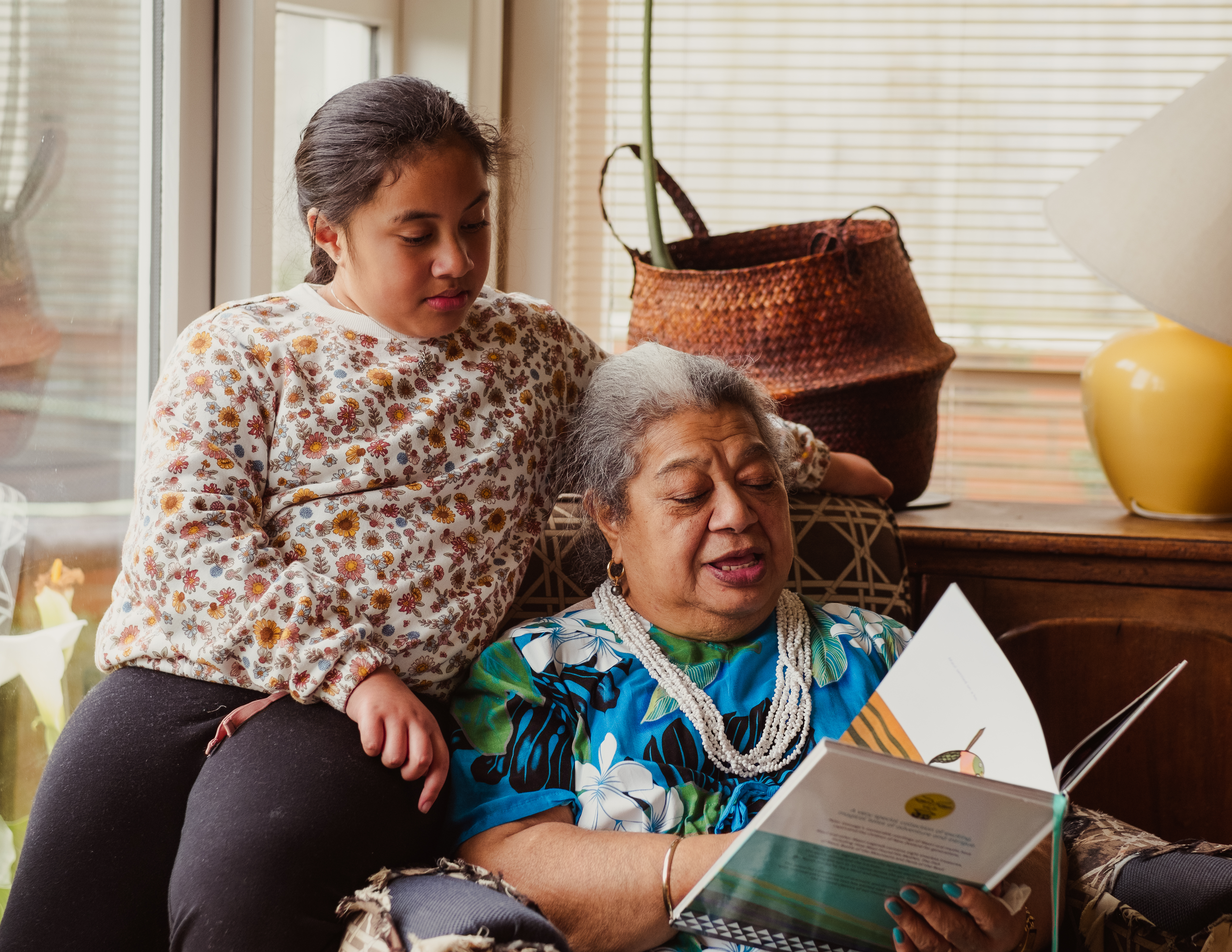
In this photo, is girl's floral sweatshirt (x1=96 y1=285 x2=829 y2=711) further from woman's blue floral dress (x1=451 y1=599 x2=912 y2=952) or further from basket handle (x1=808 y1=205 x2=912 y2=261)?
basket handle (x1=808 y1=205 x2=912 y2=261)

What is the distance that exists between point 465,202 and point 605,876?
2.51 feet

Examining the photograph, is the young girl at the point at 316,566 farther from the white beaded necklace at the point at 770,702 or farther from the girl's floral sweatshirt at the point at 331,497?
the white beaded necklace at the point at 770,702

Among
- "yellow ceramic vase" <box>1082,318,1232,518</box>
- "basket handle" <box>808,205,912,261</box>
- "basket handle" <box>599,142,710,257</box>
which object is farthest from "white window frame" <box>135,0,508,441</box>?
"yellow ceramic vase" <box>1082,318,1232,518</box>

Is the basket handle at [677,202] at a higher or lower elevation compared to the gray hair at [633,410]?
higher

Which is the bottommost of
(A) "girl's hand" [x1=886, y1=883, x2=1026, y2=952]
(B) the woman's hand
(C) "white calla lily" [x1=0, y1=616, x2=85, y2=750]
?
(A) "girl's hand" [x1=886, y1=883, x2=1026, y2=952]

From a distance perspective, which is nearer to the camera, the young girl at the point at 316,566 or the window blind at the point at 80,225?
the young girl at the point at 316,566

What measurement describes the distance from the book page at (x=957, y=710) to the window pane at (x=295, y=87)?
1.18 meters

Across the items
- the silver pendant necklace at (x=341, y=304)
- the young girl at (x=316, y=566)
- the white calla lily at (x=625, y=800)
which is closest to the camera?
the young girl at (x=316, y=566)

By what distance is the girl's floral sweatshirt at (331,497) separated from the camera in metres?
1.19

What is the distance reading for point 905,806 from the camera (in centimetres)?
89

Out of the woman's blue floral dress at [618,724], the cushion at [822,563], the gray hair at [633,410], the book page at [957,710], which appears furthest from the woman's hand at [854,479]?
the book page at [957,710]

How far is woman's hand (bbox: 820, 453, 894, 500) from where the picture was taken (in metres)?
1.70

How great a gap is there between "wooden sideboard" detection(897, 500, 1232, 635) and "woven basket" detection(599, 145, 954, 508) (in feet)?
0.60

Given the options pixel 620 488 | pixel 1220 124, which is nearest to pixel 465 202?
pixel 620 488
